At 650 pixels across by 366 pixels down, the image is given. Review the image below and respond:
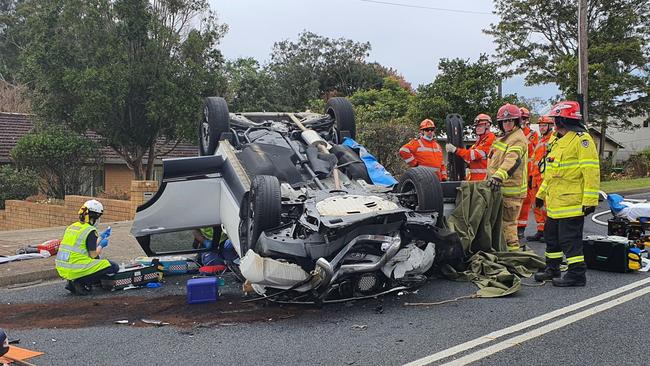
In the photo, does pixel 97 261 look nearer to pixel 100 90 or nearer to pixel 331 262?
pixel 331 262

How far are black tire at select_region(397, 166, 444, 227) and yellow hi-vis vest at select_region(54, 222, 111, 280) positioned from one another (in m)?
3.52

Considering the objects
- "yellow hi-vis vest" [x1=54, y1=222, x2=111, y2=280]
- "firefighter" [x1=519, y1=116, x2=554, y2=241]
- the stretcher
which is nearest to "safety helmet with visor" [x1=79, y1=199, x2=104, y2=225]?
"yellow hi-vis vest" [x1=54, y1=222, x2=111, y2=280]

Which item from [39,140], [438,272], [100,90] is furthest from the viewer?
[39,140]

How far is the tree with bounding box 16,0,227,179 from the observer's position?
13.2 metres

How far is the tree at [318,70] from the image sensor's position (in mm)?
33375

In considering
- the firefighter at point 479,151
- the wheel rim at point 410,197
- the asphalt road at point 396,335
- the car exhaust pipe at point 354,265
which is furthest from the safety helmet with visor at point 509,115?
the car exhaust pipe at point 354,265

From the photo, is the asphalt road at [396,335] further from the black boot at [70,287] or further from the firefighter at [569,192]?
the black boot at [70,287]

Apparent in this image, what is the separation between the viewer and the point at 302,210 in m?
5.62

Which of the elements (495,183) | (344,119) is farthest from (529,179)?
(344,119)

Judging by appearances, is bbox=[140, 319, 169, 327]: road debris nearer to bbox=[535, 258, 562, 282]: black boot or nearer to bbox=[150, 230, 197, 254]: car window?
bbox=[150, 230, 197, 254]: car window

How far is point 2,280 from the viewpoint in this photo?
23.7ft

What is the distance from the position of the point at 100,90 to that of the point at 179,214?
718 centimetres

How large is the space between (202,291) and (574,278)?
12.2 ft

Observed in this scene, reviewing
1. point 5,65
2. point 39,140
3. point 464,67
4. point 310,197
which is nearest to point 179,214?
point 310,197
